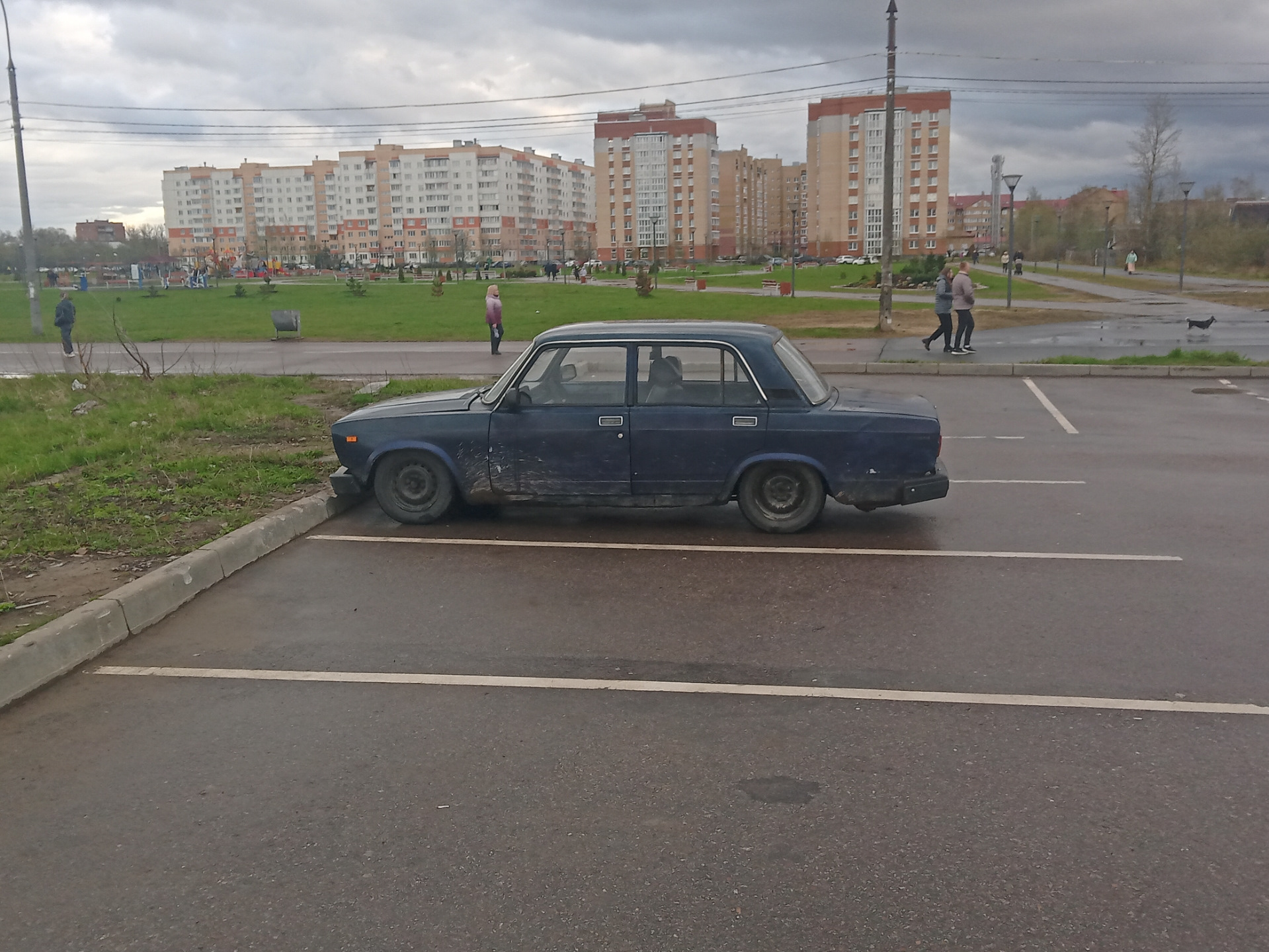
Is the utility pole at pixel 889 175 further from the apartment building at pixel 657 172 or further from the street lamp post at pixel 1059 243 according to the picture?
the apartment building at pixel 657 172

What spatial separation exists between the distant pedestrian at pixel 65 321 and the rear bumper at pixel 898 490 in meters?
22.4

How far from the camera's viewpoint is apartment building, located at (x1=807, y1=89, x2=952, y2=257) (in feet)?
436

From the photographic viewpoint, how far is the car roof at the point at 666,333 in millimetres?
7762

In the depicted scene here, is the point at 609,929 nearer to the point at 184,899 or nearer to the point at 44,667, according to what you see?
the point at 184,899

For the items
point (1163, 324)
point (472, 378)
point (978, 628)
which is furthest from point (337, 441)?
point (1163, 324)

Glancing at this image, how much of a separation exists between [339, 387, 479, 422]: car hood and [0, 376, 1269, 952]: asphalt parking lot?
3.67 ft

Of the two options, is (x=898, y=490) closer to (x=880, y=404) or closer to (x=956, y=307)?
(x=880, y=404)

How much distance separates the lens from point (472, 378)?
1722 centimetres

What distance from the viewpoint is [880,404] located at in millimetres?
7832

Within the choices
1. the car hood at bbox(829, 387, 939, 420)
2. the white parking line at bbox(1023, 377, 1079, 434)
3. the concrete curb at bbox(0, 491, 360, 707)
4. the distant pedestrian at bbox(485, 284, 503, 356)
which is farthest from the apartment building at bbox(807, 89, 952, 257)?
the concrete curb at bbox(0, 491, 360, 707)

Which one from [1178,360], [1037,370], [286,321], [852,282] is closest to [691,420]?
[1037,370]

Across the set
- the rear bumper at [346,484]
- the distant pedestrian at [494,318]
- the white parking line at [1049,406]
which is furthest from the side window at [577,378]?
the distant pedestrian at [494,318]

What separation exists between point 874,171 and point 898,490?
133988mm

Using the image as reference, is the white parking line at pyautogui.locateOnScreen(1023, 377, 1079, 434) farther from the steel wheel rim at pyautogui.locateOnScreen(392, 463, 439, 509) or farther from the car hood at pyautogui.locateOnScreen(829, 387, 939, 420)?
the steel wheel rim at pyautogui.locateOnScreen(392, 463, 439, 509)
